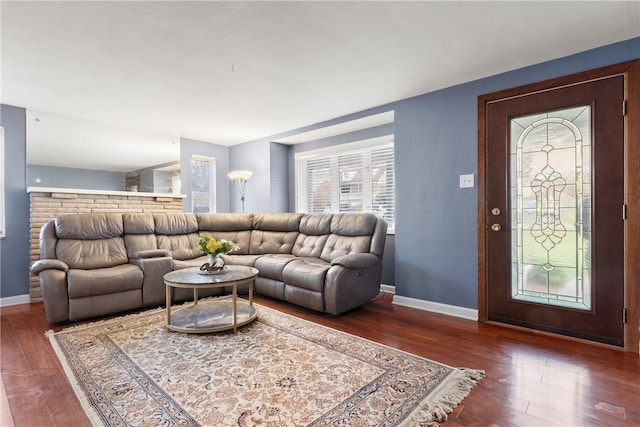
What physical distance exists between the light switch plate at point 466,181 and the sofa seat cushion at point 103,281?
3.54m

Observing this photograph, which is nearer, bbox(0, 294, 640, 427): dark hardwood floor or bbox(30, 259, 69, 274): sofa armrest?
bbox(0, 294, 640, 427): dark hardwood floor

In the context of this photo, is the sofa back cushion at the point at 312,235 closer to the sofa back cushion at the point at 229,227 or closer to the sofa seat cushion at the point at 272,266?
the sofa seat cushion at the point at 272,266

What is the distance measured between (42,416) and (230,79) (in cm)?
278

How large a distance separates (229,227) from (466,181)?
3431mm

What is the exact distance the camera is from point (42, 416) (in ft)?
5.19

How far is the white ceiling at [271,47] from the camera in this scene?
6.46 ft

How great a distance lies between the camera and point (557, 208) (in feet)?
8.70

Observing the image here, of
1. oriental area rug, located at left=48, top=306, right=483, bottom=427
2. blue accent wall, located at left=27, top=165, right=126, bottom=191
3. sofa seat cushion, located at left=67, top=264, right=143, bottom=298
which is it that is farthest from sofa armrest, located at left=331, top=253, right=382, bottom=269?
blue accent wall, located at left=27, top=165, right=126, bottom=191

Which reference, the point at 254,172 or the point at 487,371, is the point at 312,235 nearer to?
the point at 254,172

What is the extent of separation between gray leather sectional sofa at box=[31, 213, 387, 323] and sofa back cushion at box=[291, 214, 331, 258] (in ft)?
0.05

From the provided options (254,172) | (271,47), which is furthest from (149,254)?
(271,47)

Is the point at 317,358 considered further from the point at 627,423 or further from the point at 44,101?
the point at 44,101

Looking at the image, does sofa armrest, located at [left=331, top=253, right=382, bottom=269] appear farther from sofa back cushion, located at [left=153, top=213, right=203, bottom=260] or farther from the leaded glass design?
sofa back cushion, located at [left=153, top=213, right=203, bottom=260]

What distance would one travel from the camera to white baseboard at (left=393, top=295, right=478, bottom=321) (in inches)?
121
